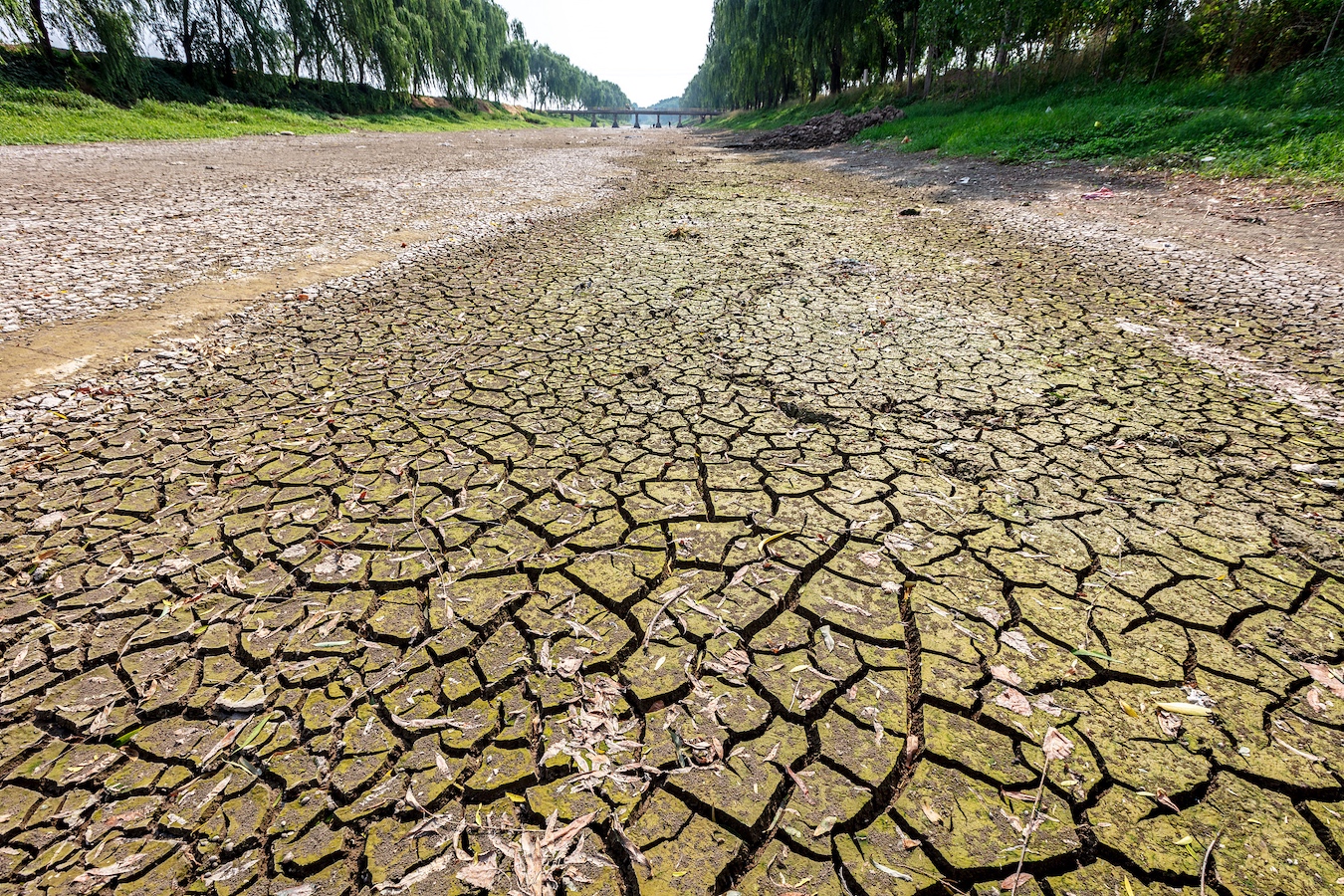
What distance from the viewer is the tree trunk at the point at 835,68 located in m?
23.5

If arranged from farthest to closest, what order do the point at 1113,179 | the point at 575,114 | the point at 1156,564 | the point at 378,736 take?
the point at 575,114 → the point at 1113,179 → the point at 1156,564 → the point at 378,736

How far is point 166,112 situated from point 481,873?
25.8 m

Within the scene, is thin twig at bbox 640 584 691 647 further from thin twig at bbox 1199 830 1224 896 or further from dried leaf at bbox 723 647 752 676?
thin twig at bbox 1199 830 1224 896

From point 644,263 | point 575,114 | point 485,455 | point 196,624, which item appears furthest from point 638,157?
point 575,114

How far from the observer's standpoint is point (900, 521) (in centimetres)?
233

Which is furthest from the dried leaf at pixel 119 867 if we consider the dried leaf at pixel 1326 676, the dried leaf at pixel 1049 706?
the dried leaf at pixel 1326 676

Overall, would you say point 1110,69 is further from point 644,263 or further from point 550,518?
point 550,518

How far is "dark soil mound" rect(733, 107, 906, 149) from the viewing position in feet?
58.7

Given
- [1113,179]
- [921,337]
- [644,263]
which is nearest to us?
[921,337]

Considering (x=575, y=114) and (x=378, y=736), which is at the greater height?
(x=575, y=114)

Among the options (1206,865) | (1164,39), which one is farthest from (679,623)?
(1164,39)

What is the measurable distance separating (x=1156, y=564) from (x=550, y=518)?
2278mm

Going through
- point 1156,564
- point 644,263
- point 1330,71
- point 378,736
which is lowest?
point 378,736

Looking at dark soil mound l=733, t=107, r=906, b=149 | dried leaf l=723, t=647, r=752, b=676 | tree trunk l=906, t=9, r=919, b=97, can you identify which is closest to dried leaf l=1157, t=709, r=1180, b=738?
dried leaf l=723, t=647, r=752, b=676
